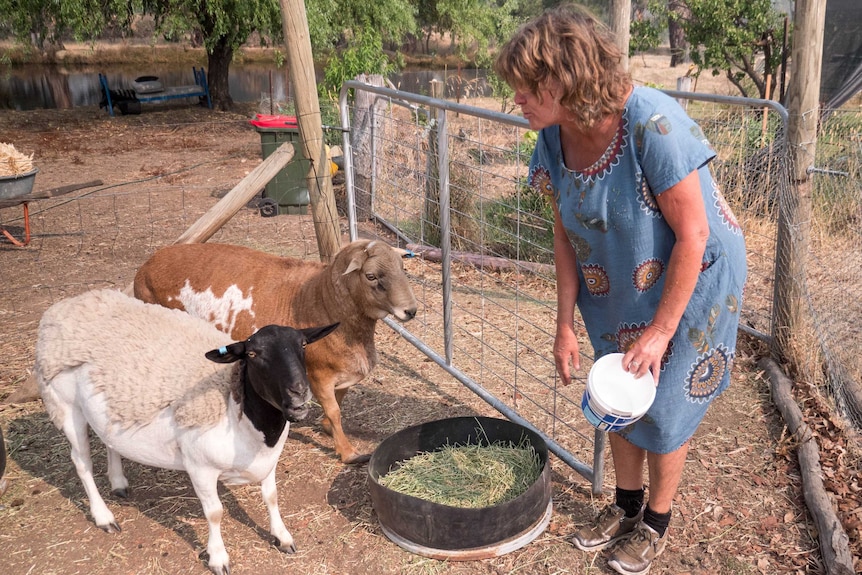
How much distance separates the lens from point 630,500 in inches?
141

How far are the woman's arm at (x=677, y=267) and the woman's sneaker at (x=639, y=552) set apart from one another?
3.63 ft

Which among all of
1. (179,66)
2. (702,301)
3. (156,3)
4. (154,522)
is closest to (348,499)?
(154,522)

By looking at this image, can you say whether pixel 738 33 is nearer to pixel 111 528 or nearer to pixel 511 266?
pixel 511 266

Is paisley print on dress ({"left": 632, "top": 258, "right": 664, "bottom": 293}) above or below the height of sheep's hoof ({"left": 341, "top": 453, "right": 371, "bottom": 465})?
above

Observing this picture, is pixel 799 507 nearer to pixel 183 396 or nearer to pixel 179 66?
pixel 183 396

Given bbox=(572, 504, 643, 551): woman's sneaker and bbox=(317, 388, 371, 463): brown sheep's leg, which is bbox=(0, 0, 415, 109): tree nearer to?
bbox=(317, 388, 371, 463): brown sheep's leg

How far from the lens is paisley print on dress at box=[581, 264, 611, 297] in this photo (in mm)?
2930

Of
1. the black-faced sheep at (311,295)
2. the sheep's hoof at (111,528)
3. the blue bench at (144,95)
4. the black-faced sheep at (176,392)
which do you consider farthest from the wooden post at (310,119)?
the blue bench at (144,95)

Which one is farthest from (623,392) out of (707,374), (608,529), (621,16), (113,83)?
(113,83)

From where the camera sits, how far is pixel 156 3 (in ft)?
59.9

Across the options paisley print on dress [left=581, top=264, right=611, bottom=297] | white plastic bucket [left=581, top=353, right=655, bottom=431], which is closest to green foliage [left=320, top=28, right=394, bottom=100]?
paisley print on dress [left=581, top=264, right=611, bottom=297]

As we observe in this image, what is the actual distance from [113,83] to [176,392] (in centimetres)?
3064

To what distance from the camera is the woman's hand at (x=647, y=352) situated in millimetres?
2662

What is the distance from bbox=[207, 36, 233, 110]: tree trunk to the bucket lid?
21.2 metres
